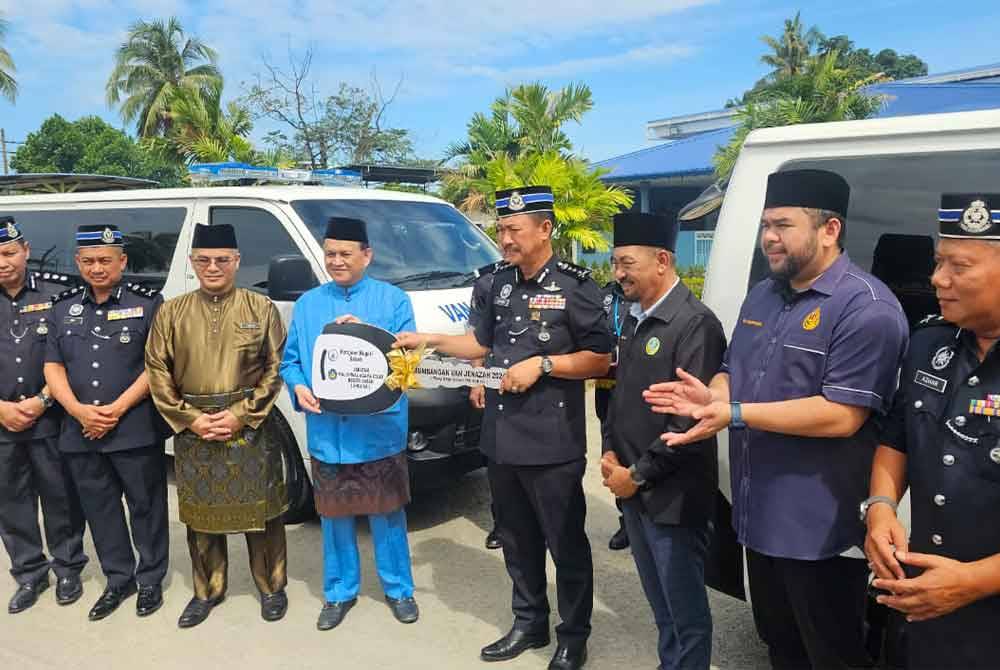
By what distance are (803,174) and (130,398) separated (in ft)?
10.6

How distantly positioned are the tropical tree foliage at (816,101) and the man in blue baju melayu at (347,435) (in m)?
11.3

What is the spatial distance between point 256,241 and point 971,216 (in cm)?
433

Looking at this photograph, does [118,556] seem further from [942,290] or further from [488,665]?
[942,290]

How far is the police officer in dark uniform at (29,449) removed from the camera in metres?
3.88

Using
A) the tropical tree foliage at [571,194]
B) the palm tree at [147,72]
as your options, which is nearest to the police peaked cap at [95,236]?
the tropical tree foliage at [571,194]

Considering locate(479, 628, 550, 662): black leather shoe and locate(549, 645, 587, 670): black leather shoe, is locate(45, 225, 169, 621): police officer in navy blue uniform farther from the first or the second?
locate(549, 645, 587, 670): black leather shoe

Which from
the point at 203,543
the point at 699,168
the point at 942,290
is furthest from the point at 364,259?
the point at 699,168

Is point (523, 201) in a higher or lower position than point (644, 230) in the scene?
higher

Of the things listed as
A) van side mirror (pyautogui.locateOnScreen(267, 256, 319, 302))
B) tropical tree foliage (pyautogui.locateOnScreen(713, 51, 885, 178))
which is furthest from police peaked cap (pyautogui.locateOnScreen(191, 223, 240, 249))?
tropical tree foliage (pyautogui.locateOnScreen(713, 51, 885, 178))

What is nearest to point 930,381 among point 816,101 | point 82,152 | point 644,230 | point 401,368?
point 644,230

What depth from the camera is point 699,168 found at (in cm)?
2081

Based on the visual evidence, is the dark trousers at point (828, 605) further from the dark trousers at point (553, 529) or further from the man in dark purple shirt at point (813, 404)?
the dark trousers at point (553, 529)

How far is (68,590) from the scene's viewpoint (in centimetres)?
405

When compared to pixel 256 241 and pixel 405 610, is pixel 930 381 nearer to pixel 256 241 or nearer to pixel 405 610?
pixel 405 610
